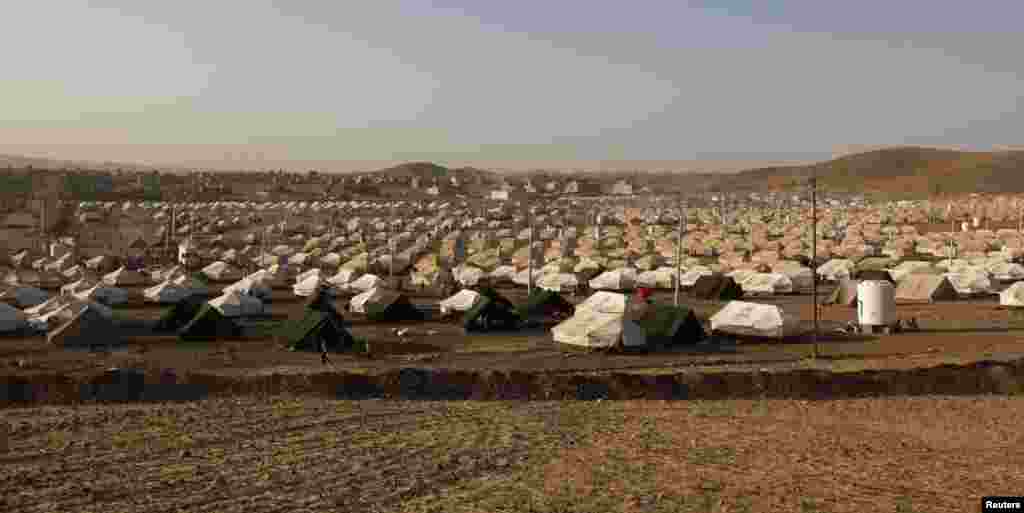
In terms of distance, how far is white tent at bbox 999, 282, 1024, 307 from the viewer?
3494 centimetres

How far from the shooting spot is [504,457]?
44.4 ft

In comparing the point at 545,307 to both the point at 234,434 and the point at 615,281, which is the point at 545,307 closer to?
the point at 615,281

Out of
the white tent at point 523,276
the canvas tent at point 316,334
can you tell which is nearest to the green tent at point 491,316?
the canvas tent at point 316,334

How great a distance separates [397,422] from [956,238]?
57.8 m

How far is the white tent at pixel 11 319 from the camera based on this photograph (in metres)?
30.5

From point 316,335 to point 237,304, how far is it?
8317 mm

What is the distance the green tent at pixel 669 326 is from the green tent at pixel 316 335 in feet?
26.8

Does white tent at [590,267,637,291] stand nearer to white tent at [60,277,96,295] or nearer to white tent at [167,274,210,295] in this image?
white tent at [167,274,210,295]

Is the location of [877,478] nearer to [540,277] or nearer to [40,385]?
[40,385]

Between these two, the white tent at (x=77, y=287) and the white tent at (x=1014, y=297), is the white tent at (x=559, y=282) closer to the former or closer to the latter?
the white tent at (x=1014, y=297)

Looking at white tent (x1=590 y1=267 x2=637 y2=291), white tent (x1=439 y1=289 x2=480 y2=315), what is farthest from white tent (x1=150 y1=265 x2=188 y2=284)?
white tent (x1=590 y1=267 x2=637 y2=291)

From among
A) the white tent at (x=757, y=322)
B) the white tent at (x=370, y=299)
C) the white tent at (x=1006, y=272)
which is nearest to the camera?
the white tent at (x=757, y=322)

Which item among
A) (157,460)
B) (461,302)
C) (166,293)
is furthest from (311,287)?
(157,460)

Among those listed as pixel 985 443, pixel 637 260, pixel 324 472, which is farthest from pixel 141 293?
pixel 985 443
